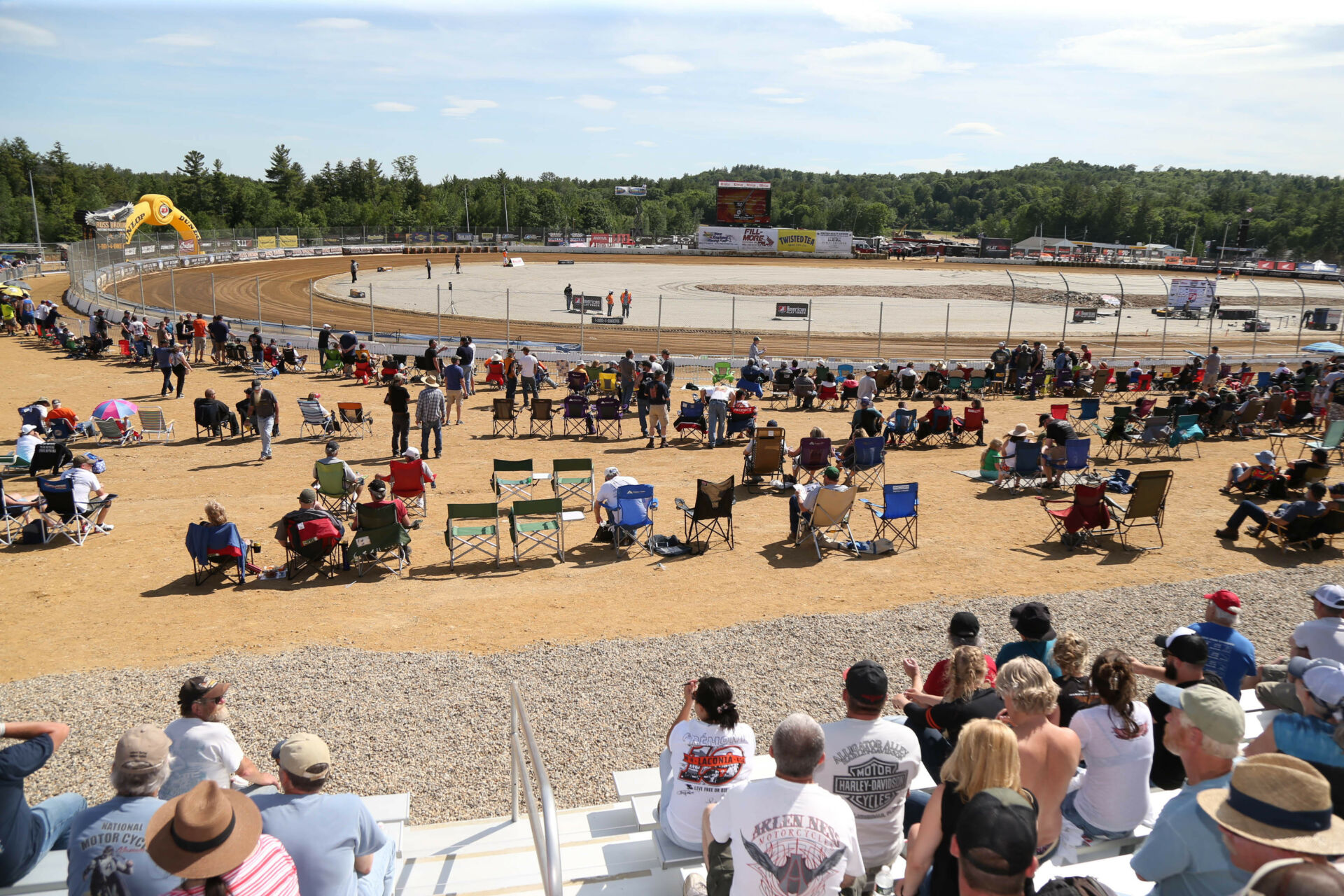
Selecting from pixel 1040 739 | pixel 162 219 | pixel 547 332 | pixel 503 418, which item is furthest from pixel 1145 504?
pixel 162 219

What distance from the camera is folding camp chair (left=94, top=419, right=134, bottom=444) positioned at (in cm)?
1684

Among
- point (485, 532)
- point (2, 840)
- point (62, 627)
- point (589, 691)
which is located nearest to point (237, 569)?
point (62, 627)

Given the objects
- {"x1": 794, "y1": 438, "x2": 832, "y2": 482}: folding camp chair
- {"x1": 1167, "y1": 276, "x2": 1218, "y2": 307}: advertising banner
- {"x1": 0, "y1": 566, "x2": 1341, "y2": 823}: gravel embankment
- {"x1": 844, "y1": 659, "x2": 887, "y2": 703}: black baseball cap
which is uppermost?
{"x1": 1167, "y1": 276, "x2": 1218, "y2": 307}: advertising banner

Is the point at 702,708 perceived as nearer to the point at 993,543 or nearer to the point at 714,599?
the point at 714,599

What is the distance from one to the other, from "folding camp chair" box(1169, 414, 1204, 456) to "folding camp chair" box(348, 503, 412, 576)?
14972 mm

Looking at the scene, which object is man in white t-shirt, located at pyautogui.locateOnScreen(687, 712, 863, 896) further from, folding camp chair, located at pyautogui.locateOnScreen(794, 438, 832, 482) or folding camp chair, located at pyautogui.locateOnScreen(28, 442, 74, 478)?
folding camp chair, located at pyautogui.locateOnScreen(28, 442, 74, 478)

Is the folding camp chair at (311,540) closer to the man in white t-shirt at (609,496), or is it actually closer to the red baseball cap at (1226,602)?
the man in white t-shirt at (609,496)

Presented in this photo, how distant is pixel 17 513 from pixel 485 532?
7021 mm

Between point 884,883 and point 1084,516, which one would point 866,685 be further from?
point 1084,516

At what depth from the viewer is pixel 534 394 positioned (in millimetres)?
20469

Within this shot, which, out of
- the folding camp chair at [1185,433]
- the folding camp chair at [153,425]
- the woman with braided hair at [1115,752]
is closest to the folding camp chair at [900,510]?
the woman with braided hair at [1115,752]

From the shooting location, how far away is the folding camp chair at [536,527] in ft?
37.0

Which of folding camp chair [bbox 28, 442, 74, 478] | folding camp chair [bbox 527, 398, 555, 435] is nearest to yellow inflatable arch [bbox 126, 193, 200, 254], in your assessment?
folding camp chair [bbox 527, 398, 555, 435]

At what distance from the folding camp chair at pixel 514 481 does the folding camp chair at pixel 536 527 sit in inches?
63.0
